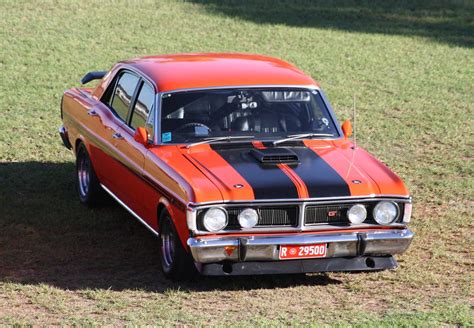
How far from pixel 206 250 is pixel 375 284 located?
4.84 feet

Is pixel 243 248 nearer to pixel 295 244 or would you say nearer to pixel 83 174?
pixel 295 244

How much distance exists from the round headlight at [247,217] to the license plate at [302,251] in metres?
0.29

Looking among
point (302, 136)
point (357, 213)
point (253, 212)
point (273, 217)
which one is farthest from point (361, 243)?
point (302, 136)

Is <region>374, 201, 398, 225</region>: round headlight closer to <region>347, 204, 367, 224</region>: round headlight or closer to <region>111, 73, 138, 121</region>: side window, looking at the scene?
<region>347, 204, 367, 224</region>: round headlight

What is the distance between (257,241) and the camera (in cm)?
866

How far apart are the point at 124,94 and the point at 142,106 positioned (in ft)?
2.10

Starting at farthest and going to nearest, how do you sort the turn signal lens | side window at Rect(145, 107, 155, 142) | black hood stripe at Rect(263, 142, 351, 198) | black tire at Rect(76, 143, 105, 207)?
black tire at Rect(76, 143, 105, 207) < side window at Rect(145, 107, 155, 142) < the turn signal lens < black hood stripe at Rect(263, 142, 351, 198)

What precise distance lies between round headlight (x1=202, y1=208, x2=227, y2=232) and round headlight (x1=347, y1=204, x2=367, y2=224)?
3.21 ft

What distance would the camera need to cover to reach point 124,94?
1102 cm

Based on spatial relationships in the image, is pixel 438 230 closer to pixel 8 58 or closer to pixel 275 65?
pixel 275 65

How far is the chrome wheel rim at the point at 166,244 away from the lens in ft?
30.3

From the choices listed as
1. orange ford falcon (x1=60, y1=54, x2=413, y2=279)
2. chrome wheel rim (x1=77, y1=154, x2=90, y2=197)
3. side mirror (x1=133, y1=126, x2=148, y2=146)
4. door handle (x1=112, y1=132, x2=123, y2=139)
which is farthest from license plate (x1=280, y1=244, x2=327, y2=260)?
chrome wheel rim (x1=77, y1=154, x2=90, y2=197)

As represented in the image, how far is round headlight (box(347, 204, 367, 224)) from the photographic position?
8.91 meters

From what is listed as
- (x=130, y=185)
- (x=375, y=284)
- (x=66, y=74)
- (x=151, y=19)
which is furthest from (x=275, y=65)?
(x=151, y=19)
